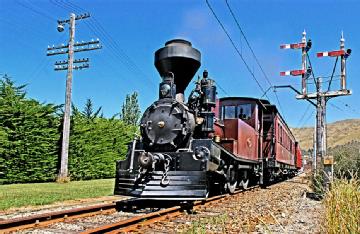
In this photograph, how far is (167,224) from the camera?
6.93 m

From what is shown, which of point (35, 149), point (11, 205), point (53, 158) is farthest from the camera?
point (53, 158)

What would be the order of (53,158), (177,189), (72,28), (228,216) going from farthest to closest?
(72,28) → (53,158) → (177,189) → (228,216)

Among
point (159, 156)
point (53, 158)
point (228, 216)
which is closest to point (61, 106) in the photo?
point (53, 158)

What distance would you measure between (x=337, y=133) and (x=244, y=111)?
119076 mm

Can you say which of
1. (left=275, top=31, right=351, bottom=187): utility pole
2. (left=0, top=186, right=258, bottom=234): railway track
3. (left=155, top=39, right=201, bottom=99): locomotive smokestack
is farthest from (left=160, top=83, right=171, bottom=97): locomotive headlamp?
(left=275, top=31, right=351, bottom=187): utility pole

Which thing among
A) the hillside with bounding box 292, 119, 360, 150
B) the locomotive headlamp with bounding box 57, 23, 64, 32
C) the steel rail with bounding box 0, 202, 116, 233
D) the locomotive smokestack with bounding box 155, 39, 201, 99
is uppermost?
the hillside with bounding box 292, 119, 360, 150

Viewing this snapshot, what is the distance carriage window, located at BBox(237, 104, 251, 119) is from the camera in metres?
14.3

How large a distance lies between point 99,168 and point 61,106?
4.96 meters

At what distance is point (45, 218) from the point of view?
7066 mm

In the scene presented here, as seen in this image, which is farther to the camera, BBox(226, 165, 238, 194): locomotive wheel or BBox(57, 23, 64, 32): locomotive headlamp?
BBox(57, 23, 64, 32): locomotive headlamp

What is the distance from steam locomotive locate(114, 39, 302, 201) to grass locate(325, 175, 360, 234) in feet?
11.9

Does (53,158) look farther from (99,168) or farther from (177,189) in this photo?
(177,189)

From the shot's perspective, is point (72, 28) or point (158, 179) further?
point (72, 28)

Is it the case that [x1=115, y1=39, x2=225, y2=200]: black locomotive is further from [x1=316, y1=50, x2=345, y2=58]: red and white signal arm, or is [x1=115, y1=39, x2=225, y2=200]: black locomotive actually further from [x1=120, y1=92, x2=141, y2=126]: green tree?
[x1=120, y1=92, x2=141, y2=126]: green tree
